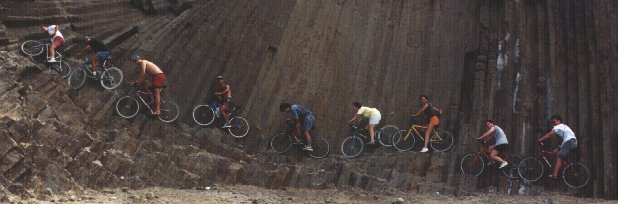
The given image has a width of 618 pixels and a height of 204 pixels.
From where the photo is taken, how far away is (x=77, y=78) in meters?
17.9

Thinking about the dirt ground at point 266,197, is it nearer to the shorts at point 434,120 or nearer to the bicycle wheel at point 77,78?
the shorts at point 434,120

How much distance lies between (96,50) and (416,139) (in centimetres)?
792

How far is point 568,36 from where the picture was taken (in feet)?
72.2

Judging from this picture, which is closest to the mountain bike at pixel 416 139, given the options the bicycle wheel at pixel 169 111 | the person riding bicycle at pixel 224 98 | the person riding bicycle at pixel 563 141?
the person riding bicycle at pixel 563 141

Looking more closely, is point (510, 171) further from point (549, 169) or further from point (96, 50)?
point (96, 50)

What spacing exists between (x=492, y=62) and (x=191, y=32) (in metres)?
8.00

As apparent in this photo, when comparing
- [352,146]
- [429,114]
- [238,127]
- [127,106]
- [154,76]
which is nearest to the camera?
[127,106]

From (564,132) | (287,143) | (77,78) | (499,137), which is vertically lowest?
(287,143)

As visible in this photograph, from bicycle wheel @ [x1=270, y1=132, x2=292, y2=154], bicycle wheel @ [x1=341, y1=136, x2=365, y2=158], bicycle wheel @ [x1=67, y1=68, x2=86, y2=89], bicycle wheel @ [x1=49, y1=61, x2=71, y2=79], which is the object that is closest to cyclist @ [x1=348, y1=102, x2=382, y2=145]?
bicycle wheel @ [x1=341, y1=136, x2=365, y2=158]

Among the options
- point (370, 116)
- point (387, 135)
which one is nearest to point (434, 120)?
point (387, 135)

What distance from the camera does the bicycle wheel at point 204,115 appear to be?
62.1 ft

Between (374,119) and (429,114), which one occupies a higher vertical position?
(429,114)

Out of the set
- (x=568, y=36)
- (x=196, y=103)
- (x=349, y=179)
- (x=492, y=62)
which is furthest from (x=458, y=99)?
(x=196, y=103)

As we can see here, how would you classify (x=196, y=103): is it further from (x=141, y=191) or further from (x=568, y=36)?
(x=568, y=36)
